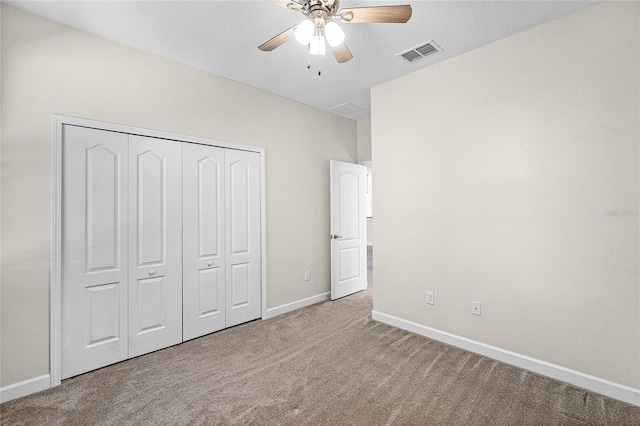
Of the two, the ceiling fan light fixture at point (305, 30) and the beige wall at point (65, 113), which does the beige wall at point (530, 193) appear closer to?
the beige wall at point (65, 113)

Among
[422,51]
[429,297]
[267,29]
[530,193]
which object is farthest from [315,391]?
[422,51]

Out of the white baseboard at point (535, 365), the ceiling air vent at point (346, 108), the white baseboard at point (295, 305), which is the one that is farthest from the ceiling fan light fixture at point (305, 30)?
the white baseboard at point (295, 305)

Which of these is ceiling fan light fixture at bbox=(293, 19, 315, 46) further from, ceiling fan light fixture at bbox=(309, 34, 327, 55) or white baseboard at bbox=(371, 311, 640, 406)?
white baseboard at bbox=(371, 311, 640, 406)

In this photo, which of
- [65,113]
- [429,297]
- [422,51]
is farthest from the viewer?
[429,297]

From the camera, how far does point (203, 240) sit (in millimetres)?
3176

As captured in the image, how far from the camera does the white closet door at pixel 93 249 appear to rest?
7.84ft

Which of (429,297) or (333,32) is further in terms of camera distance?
(429,297)

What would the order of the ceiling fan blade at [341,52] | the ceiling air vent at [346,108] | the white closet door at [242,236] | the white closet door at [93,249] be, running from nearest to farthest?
the ceiling fan blade at [341,52]
the white closet door at [93,249]
the white closet door at [242,236]
the ceiling air vent at [346,108]

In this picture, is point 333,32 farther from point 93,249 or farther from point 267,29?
point 93,249

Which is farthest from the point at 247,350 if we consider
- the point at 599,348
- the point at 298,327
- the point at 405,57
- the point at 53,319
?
the point at 405,57

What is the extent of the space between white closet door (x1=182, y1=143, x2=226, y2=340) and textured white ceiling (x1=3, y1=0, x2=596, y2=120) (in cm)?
94

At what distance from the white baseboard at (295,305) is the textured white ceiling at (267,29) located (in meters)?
2.78

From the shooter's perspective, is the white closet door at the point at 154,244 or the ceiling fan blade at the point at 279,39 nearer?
the ceiling fan blade at the point at 279,39

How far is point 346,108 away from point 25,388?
4.34 metres
